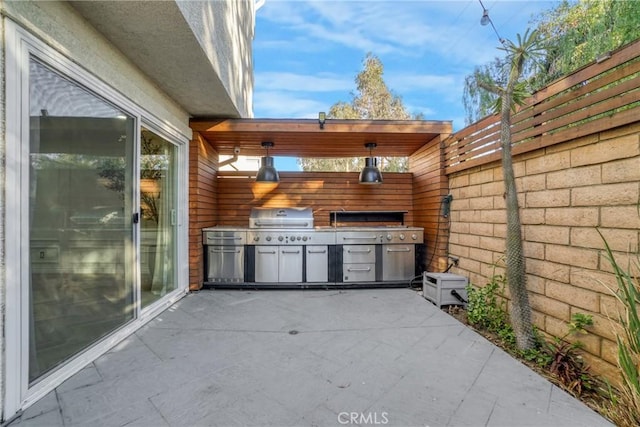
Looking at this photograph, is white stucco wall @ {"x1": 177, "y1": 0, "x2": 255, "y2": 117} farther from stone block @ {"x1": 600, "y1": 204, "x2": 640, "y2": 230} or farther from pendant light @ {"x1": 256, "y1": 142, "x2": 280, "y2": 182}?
stone block @ {"x1": 600, "y1": 204, "x2": 640, "y2": 230}

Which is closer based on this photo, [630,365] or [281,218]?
[630,365]

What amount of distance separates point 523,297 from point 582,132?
1.30m

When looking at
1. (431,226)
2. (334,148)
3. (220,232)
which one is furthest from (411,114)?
(220,232)

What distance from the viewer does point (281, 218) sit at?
4520 millimetres

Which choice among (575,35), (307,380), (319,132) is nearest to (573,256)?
(307,380)

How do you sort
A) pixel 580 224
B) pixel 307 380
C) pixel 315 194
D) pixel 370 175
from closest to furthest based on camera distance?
1. pixel 307 380
2. pixel 580 224
3. pixel 370 175
4. pixel 315 194

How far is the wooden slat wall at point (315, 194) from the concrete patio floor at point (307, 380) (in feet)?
8.15

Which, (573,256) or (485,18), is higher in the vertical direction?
(485,18)

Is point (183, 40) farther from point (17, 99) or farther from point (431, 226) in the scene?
point (431, 226)

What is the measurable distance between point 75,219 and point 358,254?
3320mm

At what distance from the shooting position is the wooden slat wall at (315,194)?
505cm

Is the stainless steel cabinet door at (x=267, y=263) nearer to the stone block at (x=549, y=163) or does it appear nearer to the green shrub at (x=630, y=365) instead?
the stone block at (x=549, y=163)

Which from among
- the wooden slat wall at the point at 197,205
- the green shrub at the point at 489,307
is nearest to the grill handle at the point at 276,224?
the wooden slat wall at the point at 197,205

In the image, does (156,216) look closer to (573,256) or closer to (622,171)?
(573,256)
